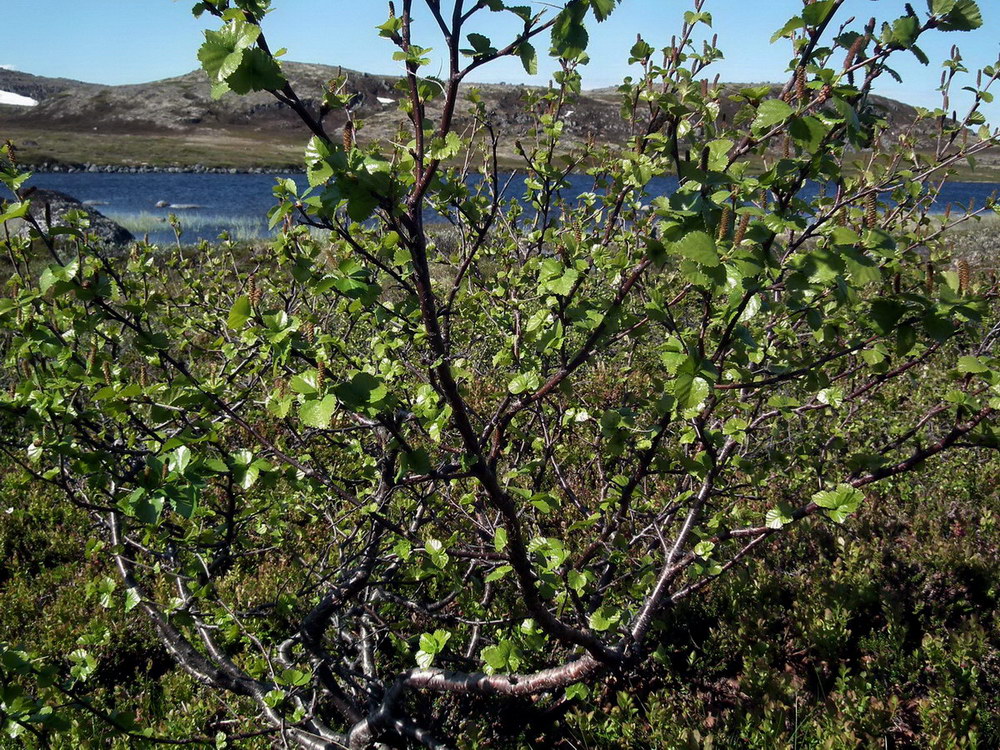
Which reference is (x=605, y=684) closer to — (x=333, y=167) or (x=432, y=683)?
(x=432, y=683)

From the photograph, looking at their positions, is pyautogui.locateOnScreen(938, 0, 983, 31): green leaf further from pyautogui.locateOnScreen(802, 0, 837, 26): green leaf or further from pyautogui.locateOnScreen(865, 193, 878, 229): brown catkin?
pyautogui.locateOnScreen(865, 193, 878, 229): brown catkin

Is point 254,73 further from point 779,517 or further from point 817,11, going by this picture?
point 779,517

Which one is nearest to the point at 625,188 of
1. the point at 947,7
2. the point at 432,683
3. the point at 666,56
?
the point at 666,56

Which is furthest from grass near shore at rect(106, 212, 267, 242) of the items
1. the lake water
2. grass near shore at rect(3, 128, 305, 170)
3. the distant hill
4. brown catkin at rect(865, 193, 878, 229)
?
the distant hill

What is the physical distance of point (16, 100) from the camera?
134125 millimetres

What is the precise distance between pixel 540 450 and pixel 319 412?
7.61 ft

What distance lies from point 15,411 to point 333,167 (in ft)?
4.64

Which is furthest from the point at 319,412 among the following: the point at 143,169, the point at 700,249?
the point at 143,169

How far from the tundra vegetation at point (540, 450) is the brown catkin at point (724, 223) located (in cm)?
2

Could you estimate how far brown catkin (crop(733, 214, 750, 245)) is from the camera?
1466 mm

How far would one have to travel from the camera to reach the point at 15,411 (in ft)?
6.26

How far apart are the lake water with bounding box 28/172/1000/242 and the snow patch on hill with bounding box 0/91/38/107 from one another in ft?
281

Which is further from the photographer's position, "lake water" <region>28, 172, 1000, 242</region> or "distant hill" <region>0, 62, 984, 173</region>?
"distant hill" <region>0, 62, 984, 173</region>

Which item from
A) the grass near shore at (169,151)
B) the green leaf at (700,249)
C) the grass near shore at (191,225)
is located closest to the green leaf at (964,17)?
the green leaf at (700,249)
